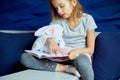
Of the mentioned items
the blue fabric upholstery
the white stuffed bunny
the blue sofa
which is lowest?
the blue sofa

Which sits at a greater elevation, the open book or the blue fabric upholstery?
the blue fabric upholstery

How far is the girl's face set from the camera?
1301 mm

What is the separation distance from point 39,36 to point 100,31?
0.39m

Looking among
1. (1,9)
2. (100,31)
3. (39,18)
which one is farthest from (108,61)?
(1,9)

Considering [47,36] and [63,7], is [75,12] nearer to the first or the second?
[63,7]

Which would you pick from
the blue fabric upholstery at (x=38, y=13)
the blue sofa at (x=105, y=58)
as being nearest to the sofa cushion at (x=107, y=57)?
the blue sofa at (x=105, y=58)

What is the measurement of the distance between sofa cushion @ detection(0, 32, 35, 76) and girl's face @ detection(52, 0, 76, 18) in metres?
0.33

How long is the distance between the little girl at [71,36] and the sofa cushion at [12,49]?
0.89 feet

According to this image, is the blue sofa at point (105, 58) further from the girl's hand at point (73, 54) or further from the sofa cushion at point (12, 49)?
the girl's hand at point (73, 54)

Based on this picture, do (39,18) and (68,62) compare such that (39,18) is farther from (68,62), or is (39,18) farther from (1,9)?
(68,62)

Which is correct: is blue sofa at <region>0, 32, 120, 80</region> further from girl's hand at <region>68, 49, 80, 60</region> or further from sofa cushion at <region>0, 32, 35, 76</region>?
girl's hand at <region>68, 49, 80, 60</region>

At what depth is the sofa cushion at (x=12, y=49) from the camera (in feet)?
4.92

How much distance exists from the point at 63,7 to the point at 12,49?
439 millimetres

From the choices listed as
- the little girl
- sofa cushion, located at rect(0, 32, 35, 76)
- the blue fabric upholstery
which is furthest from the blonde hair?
sofa cushion, located at rect(0, 32, 35, 76)
